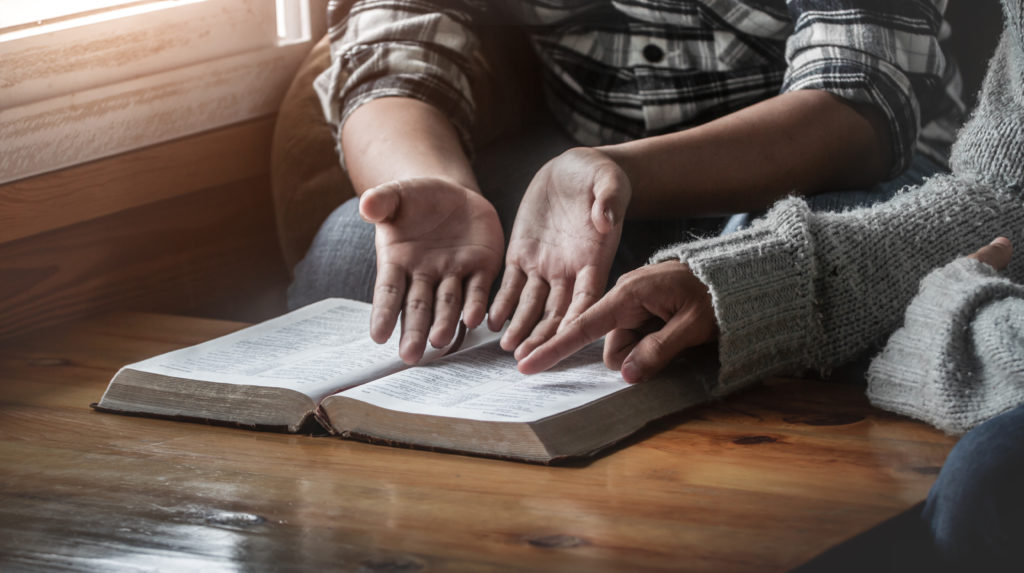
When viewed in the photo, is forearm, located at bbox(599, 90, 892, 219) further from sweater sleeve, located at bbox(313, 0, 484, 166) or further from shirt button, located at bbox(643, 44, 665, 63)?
sweater sleeve, located at bbox(313, 0, 484, 166)

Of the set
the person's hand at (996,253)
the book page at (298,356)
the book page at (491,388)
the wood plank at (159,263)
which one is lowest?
the wood plank at (159,263)

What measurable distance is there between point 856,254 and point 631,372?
0.23 m

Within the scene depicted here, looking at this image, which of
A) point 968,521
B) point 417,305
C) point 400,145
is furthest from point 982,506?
point 400,145

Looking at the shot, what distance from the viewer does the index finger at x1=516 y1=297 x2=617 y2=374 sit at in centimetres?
83

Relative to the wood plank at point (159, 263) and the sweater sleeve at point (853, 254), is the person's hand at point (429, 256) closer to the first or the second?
the sweater sleeve at point (853, 254)

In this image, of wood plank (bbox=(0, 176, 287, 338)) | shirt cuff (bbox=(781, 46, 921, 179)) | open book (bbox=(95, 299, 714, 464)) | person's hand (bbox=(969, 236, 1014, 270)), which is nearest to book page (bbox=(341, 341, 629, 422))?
open book (bbox=(95, 299, 714, 464))

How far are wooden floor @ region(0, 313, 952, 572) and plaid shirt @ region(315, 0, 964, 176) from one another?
42 centimetres

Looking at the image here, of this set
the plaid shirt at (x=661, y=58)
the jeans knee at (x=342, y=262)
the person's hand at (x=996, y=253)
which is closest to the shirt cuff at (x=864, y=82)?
the plaid shirt at (x=661, y=58)

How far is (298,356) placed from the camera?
93 cm

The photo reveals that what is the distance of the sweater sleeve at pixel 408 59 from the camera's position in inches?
52.6

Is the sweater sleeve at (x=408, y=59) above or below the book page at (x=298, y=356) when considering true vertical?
above

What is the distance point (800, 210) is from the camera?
888 mm

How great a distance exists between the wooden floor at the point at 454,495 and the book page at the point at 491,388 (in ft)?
0.13

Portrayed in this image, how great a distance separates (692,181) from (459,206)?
25cm
